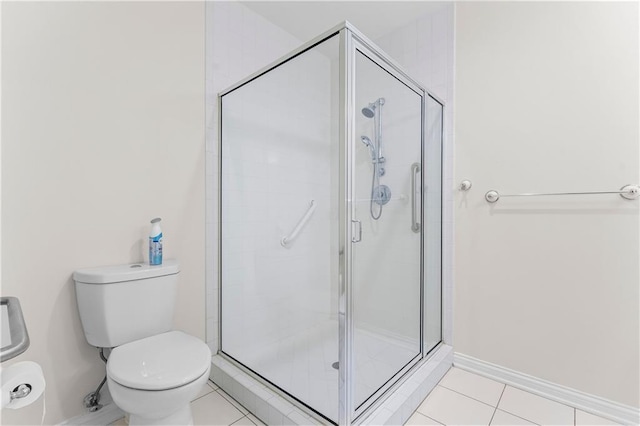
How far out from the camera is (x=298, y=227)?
171cm

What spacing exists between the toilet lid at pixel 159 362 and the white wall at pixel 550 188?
1568 millimetres

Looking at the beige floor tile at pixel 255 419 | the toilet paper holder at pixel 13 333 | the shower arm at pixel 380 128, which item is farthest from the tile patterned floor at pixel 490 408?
the toilet paper holder at pixel 13 333

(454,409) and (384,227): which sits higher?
(384,227)

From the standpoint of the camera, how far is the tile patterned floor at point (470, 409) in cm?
149

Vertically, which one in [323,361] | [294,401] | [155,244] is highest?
[155,244]

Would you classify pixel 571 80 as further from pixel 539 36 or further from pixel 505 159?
pixel 505 159

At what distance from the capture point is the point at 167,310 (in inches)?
60.7

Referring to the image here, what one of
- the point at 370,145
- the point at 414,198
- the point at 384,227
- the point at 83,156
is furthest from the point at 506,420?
the point at 83,156

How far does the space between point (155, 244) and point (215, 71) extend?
1090 millimetres

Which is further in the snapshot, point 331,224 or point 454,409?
point 454,409

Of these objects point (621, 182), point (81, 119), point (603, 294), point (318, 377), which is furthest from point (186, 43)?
point (603, 294)

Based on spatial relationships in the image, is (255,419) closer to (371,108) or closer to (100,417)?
(100,417)

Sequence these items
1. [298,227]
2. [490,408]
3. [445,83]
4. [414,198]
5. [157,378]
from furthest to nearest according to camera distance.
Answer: [445,83] → [414,198] → [298,227] → [490,408] → [157,378]

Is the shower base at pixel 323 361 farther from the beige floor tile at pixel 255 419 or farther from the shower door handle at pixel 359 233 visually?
the shower door handle at pixel 359 233
